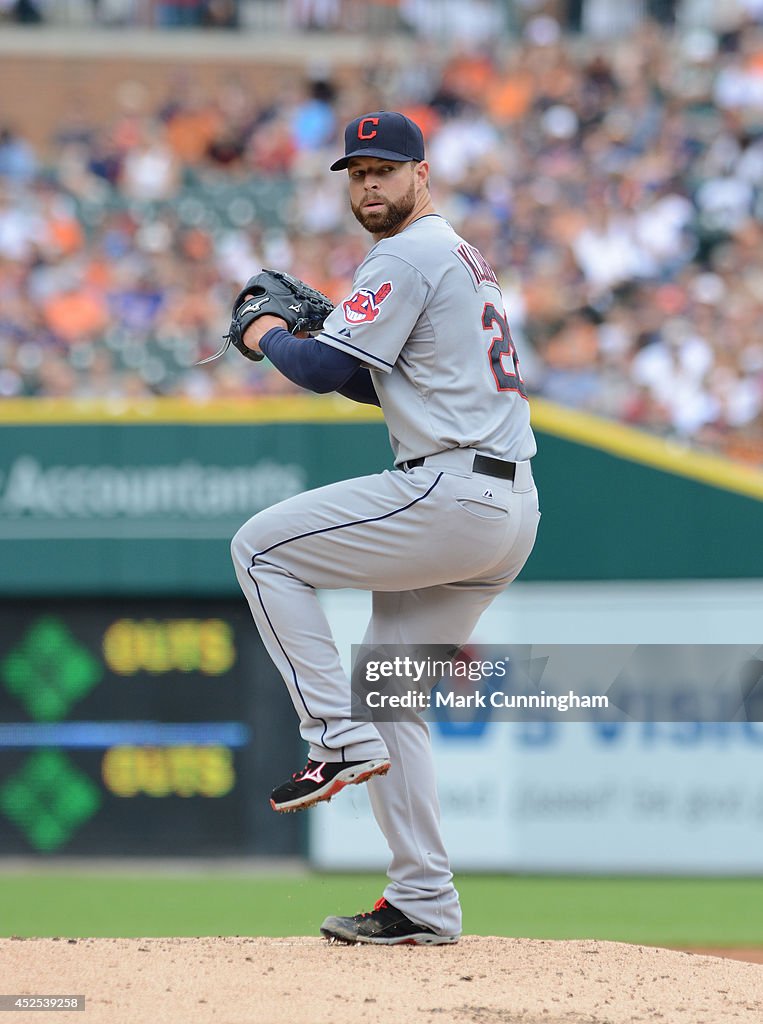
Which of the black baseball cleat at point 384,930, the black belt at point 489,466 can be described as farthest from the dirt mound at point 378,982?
the black belt at point 489,466

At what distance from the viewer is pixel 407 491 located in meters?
4.14

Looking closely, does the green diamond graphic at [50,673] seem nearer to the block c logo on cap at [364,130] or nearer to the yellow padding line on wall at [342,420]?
the yellow padding line on wall at [342,420]

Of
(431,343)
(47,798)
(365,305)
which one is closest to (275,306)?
(365,305)

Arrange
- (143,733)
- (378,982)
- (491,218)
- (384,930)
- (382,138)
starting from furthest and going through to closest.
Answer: (491,218), (143,733), (384,930), (382,138), (378,982)

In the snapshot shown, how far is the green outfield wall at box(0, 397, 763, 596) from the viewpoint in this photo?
8984mm

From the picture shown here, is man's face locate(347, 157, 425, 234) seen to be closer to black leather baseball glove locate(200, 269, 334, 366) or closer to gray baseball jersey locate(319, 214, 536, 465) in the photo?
gray baseball jersey locate(319, 214, 536, 465)

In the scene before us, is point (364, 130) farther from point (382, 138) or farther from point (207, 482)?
point (207, 482)

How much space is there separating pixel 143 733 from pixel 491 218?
4.52 m

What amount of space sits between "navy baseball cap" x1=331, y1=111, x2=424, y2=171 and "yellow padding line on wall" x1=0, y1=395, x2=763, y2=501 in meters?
4.72

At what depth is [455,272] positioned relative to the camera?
13.8ft

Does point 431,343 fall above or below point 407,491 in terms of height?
above

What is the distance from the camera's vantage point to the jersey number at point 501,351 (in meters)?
4.24

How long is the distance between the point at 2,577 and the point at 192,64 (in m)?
7.87

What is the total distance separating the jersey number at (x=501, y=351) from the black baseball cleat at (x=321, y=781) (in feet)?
3.46
